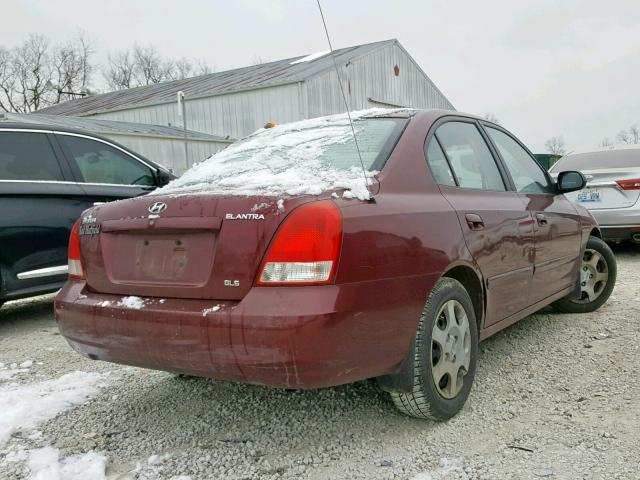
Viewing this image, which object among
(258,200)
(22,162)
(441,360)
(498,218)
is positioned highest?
(22,162)

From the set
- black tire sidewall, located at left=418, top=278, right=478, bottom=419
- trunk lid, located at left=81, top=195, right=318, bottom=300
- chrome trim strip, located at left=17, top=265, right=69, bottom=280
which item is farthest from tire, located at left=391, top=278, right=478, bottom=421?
chrome trim strip, located at left=17, top=265, right=69, bottom=280

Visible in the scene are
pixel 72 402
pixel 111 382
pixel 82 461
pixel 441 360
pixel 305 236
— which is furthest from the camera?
pixel 111 382

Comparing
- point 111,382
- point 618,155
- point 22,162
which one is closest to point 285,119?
point 618,155

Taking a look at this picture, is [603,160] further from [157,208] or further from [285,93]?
[285,93]

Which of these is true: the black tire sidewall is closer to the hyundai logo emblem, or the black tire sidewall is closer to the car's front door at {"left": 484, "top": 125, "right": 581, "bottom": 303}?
the car's front door at {"left": 484, "top": 125, "right": 581, "bottom": 303}

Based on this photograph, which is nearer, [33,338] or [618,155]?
[33,338]

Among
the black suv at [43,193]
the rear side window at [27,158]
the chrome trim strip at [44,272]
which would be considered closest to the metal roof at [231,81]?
the black suv at [43,193]

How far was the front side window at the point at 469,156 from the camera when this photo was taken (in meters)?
3.00

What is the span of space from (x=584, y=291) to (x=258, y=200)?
11.1 feet

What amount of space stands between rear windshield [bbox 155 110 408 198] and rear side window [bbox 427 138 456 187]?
19 centimetres

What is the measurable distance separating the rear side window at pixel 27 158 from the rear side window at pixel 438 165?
3329 mm

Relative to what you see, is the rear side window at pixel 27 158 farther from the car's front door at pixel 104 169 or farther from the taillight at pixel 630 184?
the taillight at pixel 630 184

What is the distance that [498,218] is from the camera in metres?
3.02

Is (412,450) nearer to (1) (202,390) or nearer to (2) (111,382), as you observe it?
(1) (202,390)
